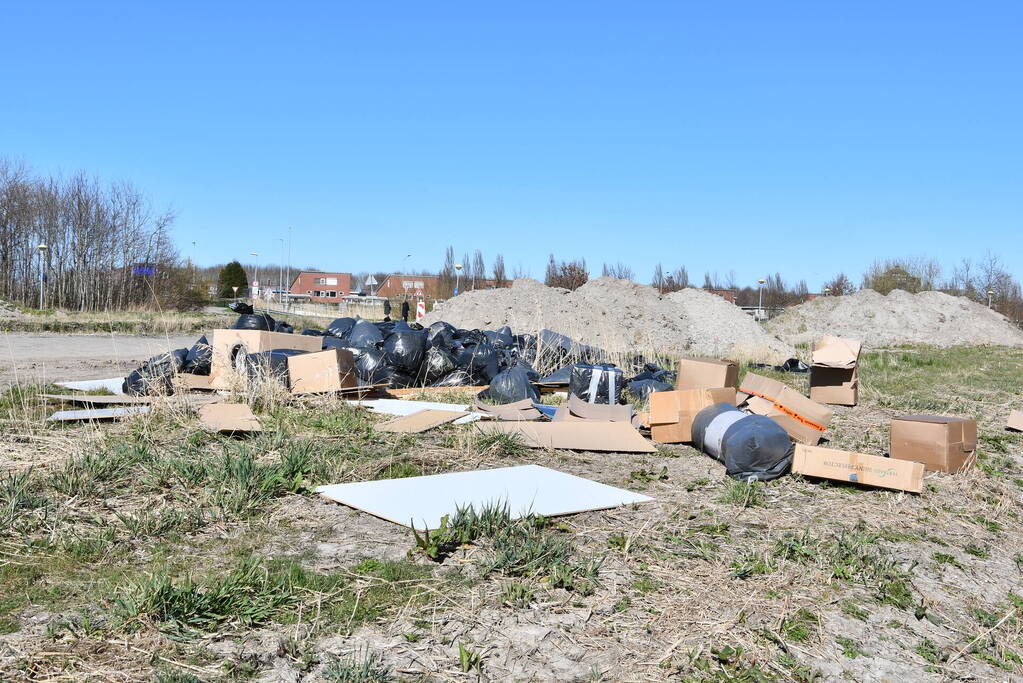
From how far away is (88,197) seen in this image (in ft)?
90.7

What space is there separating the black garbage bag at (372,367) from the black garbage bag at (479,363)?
1.07 meters

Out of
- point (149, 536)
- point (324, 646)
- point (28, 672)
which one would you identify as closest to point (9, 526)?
point (149, 536)

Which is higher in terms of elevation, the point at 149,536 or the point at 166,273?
the point at 166,273

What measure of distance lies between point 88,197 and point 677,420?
2759cm

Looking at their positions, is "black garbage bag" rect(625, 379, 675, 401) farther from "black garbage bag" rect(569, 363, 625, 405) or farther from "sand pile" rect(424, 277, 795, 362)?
"sand pile" rect(424, 277, 795, 362)

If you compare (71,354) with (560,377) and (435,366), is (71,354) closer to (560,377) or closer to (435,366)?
(435,366)

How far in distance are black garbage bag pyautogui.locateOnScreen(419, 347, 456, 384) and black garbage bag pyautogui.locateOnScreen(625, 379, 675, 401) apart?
7.33ft

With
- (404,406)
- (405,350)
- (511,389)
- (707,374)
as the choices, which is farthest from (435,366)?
(707,374)

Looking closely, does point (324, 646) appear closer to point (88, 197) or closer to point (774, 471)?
point (774, 471)

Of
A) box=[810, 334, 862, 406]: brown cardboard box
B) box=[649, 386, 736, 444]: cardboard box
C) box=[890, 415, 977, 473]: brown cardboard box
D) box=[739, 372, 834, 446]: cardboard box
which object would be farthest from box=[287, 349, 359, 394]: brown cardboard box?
box=[810, 334, 862, 406]: brown cardboard box

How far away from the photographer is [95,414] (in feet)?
20.6

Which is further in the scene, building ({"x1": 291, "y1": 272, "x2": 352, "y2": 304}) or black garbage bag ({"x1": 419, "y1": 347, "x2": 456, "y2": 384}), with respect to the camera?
building ({"x1": 291, "y1": 272, "x2": 352, "y2": 304})

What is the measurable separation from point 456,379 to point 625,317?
12442mm

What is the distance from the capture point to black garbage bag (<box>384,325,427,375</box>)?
9055 mm
